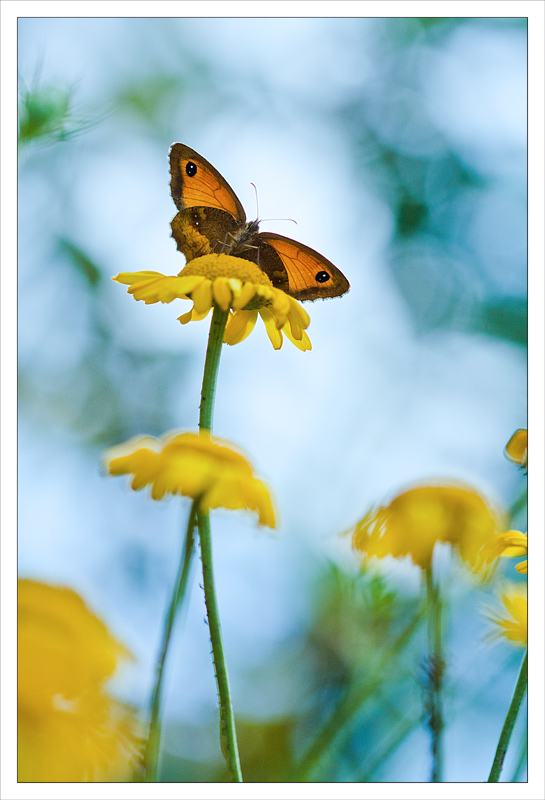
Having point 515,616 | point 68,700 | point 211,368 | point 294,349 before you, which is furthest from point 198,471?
point 515,616

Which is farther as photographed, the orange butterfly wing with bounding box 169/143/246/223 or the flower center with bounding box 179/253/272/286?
the orange butterfly wing with bounding box 169/143/246/223

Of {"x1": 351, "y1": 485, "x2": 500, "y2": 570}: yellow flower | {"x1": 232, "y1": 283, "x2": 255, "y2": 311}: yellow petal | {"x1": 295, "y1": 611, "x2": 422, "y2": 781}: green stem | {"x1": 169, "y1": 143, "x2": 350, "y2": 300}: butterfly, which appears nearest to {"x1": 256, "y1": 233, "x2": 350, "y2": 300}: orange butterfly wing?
{"x1": 169, "y1": 143, "x2": 350, "y2": 300}: butterfly

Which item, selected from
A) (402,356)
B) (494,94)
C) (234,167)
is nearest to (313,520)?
(402,356)

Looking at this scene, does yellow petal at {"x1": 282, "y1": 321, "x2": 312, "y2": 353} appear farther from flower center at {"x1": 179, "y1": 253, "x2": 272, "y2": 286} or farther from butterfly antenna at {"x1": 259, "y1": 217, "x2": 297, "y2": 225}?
butterfly antenna at {"x1": 259, "y1": 217, "x2": 297, "y2": 225}

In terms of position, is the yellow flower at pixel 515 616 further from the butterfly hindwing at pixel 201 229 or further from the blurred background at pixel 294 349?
the butterfly hindwing at pixel 201 229

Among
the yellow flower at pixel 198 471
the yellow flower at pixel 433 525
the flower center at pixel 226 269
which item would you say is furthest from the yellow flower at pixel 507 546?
the flower center at pixel 226 269

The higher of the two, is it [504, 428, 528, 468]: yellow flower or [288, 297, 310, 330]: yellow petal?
[288, 297, 310, 330]: yellow petal

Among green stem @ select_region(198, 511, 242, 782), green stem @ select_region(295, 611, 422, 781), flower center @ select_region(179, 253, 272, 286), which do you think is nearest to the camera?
green stem @ select_region(198, 511, 242, 782)

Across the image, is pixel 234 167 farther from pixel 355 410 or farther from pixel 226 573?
pixel 226 573
